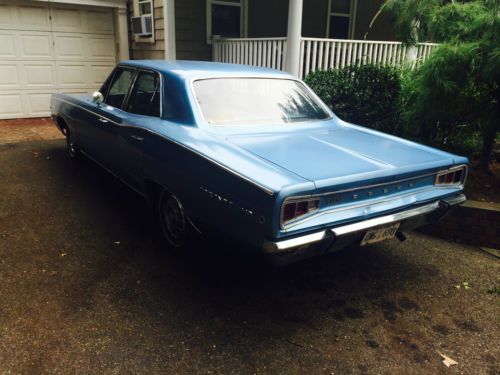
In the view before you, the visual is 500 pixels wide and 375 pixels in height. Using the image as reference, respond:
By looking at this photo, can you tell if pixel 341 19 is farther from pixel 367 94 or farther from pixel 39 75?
pixel 39 75

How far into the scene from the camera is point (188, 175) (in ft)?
10.5

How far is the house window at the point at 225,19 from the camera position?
9.50 m

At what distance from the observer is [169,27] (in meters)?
8.79

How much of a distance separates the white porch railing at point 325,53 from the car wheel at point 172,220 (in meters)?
4.42

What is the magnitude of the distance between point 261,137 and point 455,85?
234 centimetres

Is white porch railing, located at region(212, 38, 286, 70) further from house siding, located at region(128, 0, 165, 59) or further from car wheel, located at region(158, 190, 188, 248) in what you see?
car wheel, located at region(158, 190, 188, 248)

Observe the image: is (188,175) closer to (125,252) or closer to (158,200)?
(158,200)

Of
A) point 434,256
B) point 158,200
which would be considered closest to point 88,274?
point 158,200

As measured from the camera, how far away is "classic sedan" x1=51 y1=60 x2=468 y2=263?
2.67 meters

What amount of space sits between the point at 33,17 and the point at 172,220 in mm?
7874

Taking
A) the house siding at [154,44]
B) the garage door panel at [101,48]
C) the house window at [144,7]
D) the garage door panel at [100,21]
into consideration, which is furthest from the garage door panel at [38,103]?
the house window at [144,7]

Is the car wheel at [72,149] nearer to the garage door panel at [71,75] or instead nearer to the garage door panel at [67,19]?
the garage door panel at [71,75]

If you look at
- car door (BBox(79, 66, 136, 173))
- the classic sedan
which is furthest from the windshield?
car door (BBox(79, 66, 136, 173))

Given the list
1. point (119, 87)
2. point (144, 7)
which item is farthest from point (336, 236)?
point (144, 7)
